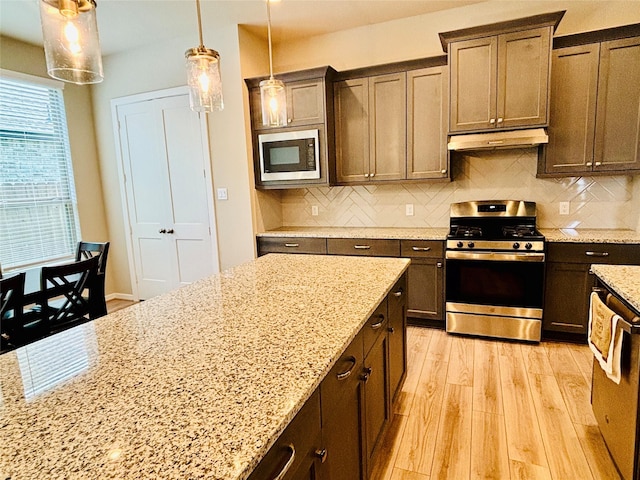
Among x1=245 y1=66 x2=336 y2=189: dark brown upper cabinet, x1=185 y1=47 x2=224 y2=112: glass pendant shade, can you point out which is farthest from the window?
A: x1=185 y1=47 x2=224 y2=112: glass pendant shade

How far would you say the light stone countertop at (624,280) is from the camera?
4.70ft

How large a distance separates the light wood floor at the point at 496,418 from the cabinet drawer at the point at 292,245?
1.27 metres

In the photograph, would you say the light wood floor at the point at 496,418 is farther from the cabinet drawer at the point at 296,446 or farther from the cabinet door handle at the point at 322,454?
the cabinet drawer at the point at 296,446

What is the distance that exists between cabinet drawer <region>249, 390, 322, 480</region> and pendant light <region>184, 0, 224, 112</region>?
1.32 meters

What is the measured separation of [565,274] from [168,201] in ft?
12.8

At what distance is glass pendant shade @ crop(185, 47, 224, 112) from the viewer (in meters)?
1.56

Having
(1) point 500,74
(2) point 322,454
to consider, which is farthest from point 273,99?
(1) point 500,74

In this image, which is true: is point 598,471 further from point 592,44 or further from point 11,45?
point 11,45

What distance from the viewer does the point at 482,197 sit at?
3531mm

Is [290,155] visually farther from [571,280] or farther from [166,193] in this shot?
[571,280]

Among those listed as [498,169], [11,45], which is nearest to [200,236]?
[11,45]

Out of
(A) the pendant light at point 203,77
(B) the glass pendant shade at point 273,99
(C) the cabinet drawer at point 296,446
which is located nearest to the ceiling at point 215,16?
(B) the glass pendant shade at point 273,99

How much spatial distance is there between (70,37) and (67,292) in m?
1.66

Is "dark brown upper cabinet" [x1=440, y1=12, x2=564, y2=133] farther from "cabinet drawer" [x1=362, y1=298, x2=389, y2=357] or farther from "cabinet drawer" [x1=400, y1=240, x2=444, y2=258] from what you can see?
"cabinet drawer" [x1=362, y1=298, x2=389, y2=357]
